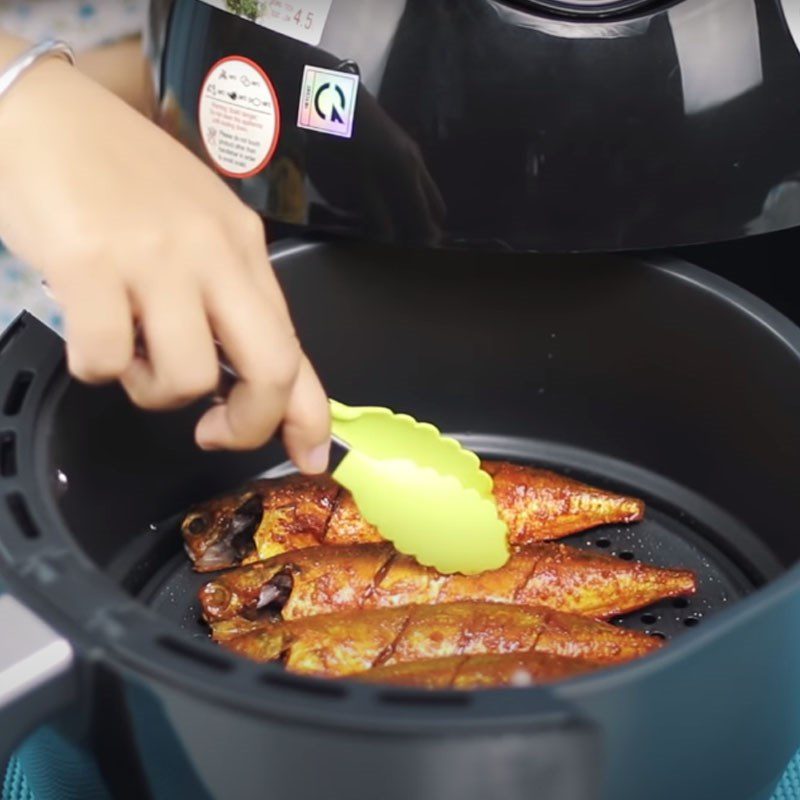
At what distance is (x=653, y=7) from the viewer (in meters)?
1.12

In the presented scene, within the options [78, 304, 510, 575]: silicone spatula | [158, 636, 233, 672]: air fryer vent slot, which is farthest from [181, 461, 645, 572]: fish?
[158, 636, 233, 672]: air fryer vent slot

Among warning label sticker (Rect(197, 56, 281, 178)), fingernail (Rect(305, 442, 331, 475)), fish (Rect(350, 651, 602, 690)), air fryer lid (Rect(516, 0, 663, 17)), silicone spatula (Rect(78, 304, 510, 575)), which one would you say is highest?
air fryer lid (Rect(516, 0, 663, 17))

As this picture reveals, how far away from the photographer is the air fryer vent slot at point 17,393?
110 centimetres

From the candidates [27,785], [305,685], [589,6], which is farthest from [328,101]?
[27,785]

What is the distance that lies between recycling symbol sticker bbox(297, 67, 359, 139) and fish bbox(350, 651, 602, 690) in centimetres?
49

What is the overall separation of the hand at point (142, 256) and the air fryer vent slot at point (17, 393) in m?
0.23

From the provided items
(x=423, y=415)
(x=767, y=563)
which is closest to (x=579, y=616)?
(x=767, y=563)

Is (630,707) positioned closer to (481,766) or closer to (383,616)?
(481,766)

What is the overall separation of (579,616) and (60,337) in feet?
1.81

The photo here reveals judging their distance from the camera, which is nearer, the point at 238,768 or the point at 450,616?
the point at 238,768

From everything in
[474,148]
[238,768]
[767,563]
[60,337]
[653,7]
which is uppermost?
[653,7]

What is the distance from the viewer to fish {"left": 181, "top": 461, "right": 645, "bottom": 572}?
1334mm

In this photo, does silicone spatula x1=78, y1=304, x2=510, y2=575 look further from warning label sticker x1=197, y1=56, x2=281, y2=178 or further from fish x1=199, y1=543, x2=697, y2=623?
warning label sticker x1=197, y1=56, x2=281, y2=178

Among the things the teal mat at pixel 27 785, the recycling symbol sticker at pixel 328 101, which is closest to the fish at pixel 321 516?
the teal mat at pixel 27 785
